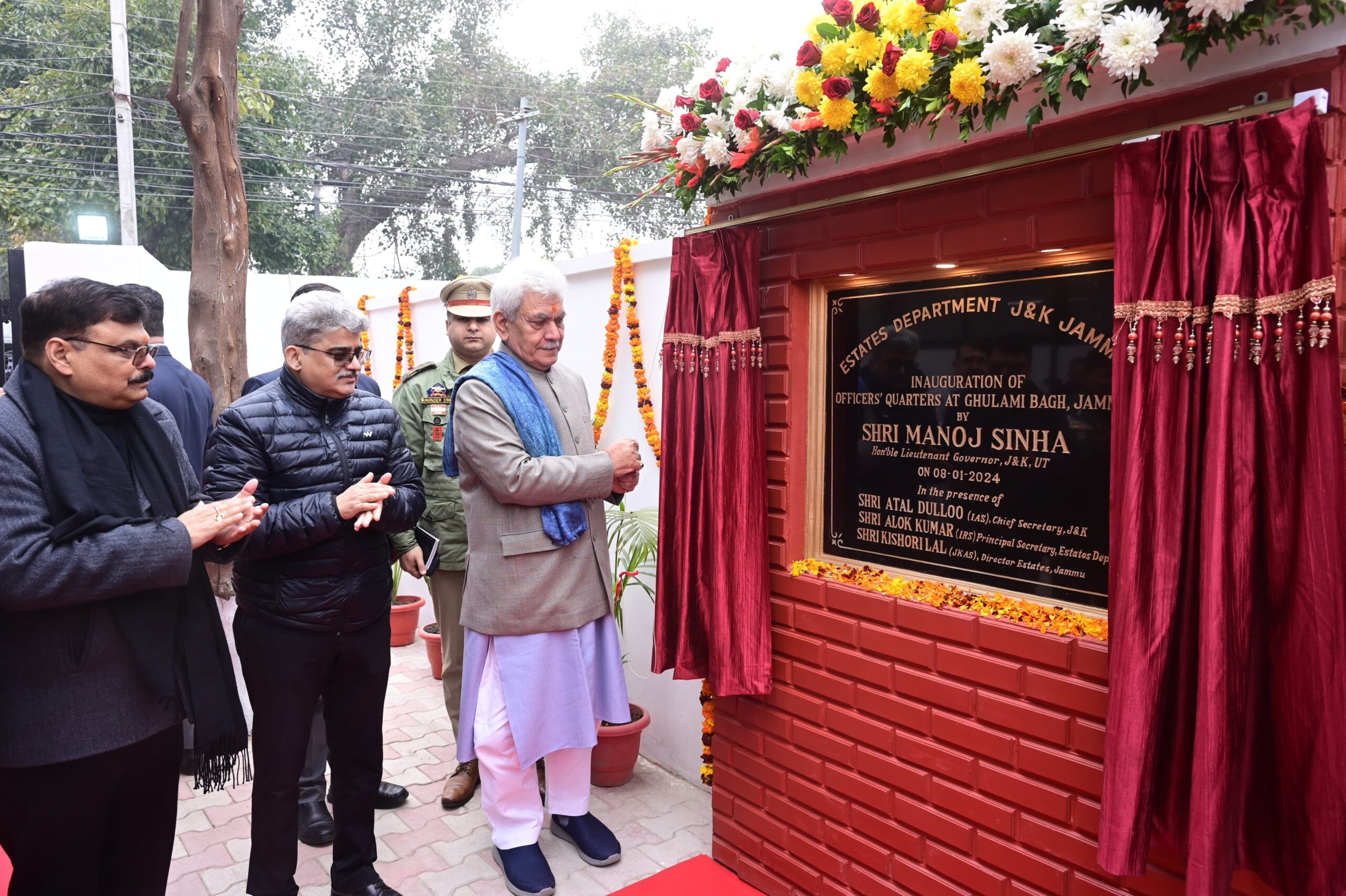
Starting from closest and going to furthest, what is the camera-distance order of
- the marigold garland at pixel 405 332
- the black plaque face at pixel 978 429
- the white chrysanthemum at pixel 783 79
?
the black plaque face at pixel 978 429 → the white chrysanthemum at pixel 783 79 → the marigold garland at pixel 405 332

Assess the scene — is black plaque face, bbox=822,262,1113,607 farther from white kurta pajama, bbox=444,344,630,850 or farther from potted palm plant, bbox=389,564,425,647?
potted palm plant, bbox=389,564,425,647

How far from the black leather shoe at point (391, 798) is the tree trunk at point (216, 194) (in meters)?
3.84

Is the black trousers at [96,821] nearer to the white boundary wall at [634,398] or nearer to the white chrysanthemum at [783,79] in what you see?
the white boundary wall at [634,398]

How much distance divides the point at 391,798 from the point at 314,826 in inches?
12.9

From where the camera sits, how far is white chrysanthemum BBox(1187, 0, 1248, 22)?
1.49m

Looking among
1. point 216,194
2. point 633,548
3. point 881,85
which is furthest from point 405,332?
point 881,85

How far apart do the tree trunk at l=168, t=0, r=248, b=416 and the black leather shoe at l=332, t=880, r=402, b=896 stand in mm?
4450

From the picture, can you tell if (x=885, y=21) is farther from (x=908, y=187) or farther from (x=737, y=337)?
(x=737, y=337)

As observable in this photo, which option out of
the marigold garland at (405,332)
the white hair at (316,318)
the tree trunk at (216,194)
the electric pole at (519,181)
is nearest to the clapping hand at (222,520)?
the white hair at (316,318)

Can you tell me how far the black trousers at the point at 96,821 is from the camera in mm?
1838

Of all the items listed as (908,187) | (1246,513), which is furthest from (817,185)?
(1246,513)

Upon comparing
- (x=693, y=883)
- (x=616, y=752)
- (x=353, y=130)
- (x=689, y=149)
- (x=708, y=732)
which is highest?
(x=353, y=130)

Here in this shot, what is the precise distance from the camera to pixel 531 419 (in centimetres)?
272

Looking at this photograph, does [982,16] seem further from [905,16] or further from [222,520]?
[222,520]
